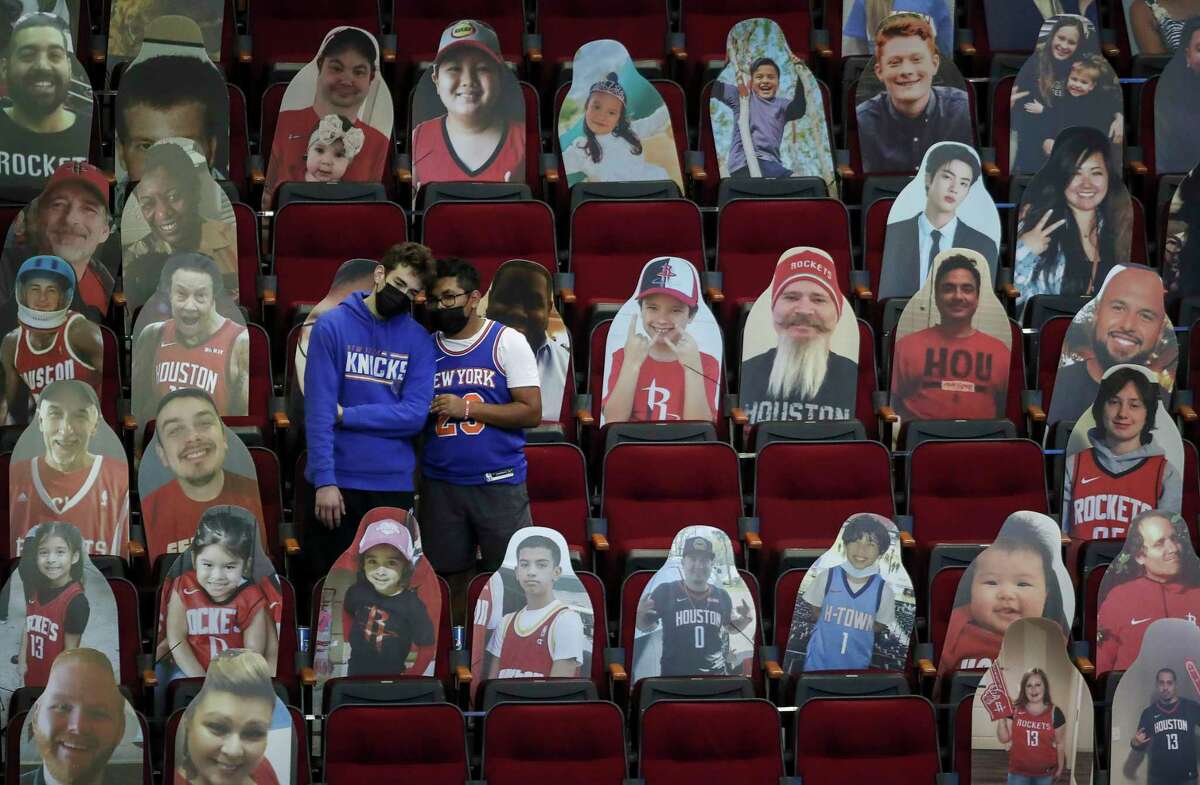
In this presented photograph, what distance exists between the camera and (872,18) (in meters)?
7.89

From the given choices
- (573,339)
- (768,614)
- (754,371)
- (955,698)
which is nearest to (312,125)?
(573,339)

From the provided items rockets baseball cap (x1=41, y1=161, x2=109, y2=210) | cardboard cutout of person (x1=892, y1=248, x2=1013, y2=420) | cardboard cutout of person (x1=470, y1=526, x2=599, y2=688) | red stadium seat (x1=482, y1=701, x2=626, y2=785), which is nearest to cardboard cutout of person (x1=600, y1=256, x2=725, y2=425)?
cardboard cutout of person (x1=892, y1=248, x2=1013, y2=420)

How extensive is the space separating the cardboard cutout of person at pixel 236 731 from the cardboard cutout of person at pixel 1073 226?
9.17ft

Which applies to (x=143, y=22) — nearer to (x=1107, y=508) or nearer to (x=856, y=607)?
(x=856, y=607)

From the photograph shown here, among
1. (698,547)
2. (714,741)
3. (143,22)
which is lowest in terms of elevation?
(714,741)

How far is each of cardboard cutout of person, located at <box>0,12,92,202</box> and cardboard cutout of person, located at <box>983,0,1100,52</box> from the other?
2841mm

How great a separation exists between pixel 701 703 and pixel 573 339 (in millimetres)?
1654

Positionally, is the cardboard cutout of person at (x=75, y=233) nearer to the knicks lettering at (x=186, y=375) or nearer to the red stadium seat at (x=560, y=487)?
the knicks lettering at (x=186, y=375)

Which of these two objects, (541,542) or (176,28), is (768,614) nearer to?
(541,542)

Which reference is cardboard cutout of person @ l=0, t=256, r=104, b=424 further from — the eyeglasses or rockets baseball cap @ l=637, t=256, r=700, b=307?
rockets baseball cap @ l=637, t=256, r=700, b=307

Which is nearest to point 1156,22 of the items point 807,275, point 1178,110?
point 1178,110

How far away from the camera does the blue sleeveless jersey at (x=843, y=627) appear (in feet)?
19.3

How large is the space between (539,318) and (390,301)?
89 cm

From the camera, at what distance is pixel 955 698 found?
5.72 m
